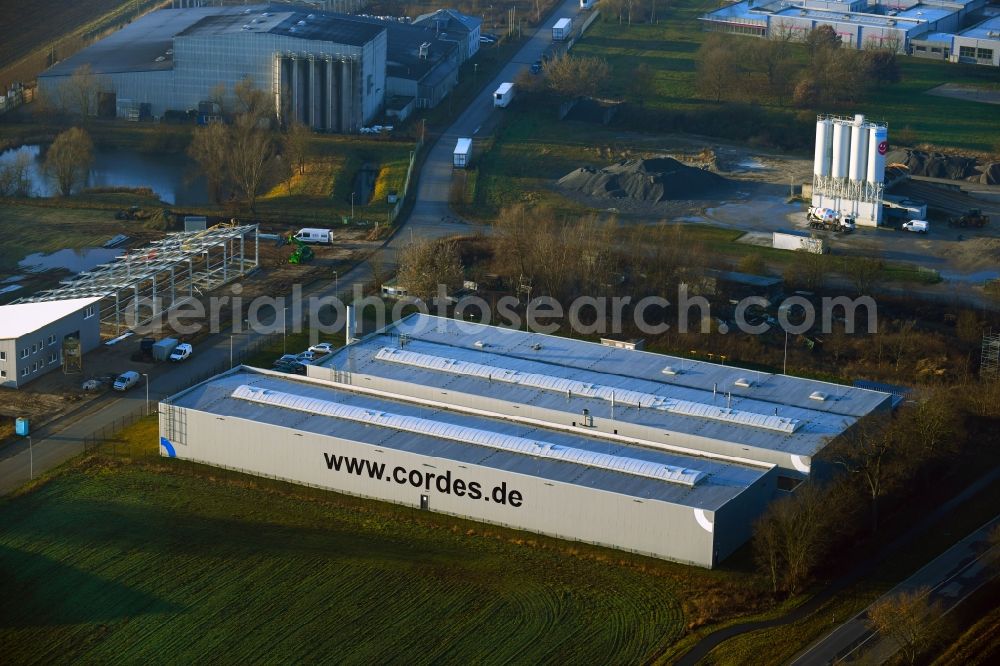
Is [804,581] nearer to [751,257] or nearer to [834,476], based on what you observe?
[834,476]

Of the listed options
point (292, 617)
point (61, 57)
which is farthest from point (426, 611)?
point (61, 57)

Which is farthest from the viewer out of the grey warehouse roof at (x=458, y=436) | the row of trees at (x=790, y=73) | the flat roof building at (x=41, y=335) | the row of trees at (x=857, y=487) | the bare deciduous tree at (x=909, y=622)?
the row of trees at (x=790, y=73)

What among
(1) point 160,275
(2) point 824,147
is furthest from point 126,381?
(2) point 824,147

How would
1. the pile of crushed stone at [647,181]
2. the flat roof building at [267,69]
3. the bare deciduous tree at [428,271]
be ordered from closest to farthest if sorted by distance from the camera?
the bare deciduous tree at [428,271] → the pile of crushed stone at [647,181] → the flat roof building at [267,69]

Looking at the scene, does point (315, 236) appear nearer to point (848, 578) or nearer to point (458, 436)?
point (458, 436)

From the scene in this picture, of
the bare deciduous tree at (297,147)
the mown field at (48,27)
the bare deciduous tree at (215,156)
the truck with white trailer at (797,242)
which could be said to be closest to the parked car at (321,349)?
the truck with white trailer at (797,242)

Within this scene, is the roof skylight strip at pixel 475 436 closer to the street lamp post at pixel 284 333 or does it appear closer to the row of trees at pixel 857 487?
the row of trees at pixel 857 487

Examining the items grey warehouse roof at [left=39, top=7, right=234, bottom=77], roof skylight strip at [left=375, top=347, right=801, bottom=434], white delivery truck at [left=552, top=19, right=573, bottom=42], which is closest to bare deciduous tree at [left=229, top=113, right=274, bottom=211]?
grey warehouse roof at [left=39, top=7, right=234, bottom=77]
